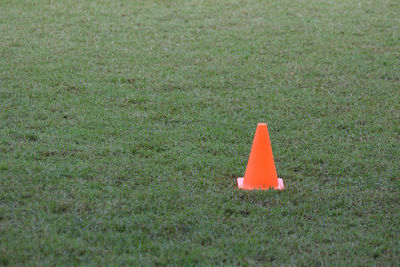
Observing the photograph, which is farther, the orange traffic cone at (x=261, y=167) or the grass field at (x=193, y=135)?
the orange traffic cone at (x=261, y=167)

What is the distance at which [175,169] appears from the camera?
17.7 feet

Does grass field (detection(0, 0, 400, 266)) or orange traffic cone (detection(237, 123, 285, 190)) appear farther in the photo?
orange traffic cone (detection(237, 123, 285, 190))

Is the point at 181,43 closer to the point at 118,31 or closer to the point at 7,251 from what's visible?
the point at 118,31

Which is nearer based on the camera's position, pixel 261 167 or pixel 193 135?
pixel 261 167

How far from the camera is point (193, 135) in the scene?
6223mm

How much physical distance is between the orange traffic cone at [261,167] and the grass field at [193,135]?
12 centimetres

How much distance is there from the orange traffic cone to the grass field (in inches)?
4.8

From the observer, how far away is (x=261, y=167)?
5078 millimetres

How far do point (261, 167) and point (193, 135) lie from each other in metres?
1.34

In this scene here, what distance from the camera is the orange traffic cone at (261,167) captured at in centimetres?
507

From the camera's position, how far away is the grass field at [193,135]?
418cm

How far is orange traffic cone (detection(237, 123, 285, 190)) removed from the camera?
16.6 feet

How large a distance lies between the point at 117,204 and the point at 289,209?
1.47 m

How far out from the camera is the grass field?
4176 mm
